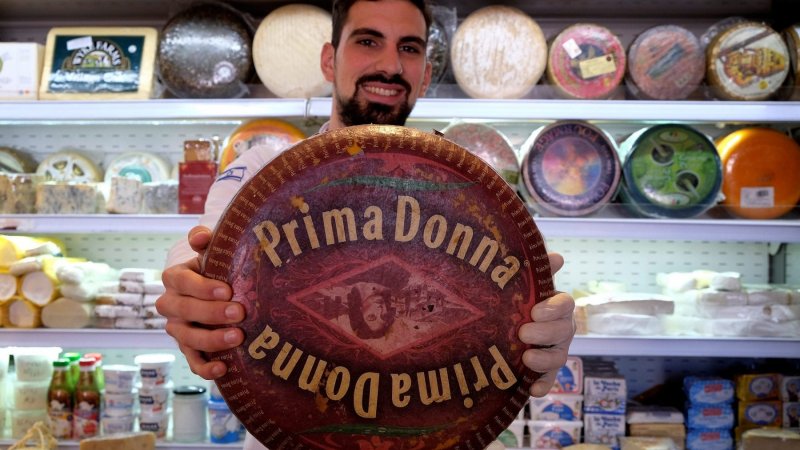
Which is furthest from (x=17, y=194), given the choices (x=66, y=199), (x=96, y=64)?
(x=96, y=64)

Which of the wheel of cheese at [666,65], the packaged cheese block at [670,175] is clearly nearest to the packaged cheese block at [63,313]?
the packaged cheese block at [670,175]

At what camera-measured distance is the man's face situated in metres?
1.56

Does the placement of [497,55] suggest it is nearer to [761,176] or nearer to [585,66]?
[585,66]

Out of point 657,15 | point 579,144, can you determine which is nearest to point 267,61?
point 579,144

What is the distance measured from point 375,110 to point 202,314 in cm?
76

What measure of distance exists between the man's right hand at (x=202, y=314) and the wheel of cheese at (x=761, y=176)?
2.33 metres

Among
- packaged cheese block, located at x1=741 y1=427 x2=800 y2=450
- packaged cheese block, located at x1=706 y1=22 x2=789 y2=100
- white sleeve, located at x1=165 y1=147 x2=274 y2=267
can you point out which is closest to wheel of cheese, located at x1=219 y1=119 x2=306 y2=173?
white sleeve, located at x1=165 y1=147 x2=274 y2=267

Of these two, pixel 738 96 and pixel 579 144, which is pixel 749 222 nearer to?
pixel 738 96

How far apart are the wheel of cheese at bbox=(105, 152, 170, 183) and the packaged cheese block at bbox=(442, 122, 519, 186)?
1.29m

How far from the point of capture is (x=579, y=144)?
2688mm

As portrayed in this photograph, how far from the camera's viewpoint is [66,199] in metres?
2.72

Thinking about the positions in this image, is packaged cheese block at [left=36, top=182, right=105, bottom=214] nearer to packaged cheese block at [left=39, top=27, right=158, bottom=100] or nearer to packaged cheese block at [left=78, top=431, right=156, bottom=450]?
packaged cheese block at [left=39, top=27, right=158, bottom=100]

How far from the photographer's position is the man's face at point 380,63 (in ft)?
5.12

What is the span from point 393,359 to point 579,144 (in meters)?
1.97
